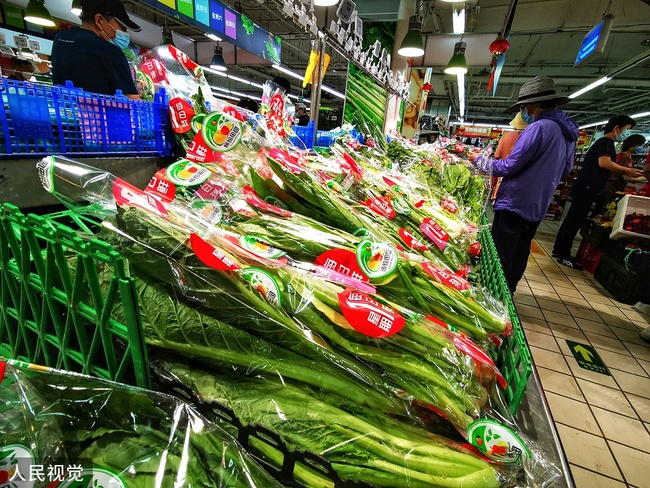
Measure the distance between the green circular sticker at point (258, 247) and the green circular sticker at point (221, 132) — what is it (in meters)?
0.68

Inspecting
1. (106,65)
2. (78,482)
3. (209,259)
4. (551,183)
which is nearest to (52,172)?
(209,259)

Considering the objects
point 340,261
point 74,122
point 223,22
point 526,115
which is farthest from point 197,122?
point 223,22

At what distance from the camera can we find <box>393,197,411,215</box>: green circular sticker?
2.02 meters

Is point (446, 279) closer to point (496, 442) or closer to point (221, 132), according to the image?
point (496, 442)

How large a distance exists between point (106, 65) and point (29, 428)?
91.3 inches

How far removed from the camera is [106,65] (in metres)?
2.09

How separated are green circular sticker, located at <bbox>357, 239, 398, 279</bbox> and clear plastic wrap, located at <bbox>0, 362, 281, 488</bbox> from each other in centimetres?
63

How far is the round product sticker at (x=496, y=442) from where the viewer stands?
0.74 meters

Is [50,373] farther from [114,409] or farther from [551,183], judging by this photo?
[551,183]

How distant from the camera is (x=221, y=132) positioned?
1.50m

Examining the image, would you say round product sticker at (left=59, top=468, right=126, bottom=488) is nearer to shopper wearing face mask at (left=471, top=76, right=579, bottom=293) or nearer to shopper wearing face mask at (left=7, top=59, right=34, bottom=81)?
shopper wearing face mask at (left=471, top=76, right=579, bottom=293)

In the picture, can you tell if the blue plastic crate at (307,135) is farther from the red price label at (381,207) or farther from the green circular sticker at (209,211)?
the green circular sticker at (209,211)

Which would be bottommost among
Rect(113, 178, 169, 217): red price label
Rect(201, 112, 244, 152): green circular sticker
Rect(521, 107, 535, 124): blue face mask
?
Rect(113, 178, 169, 217): red price label

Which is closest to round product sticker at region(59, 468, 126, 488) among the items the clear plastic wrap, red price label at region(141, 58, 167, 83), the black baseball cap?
the clear plastic wrap
